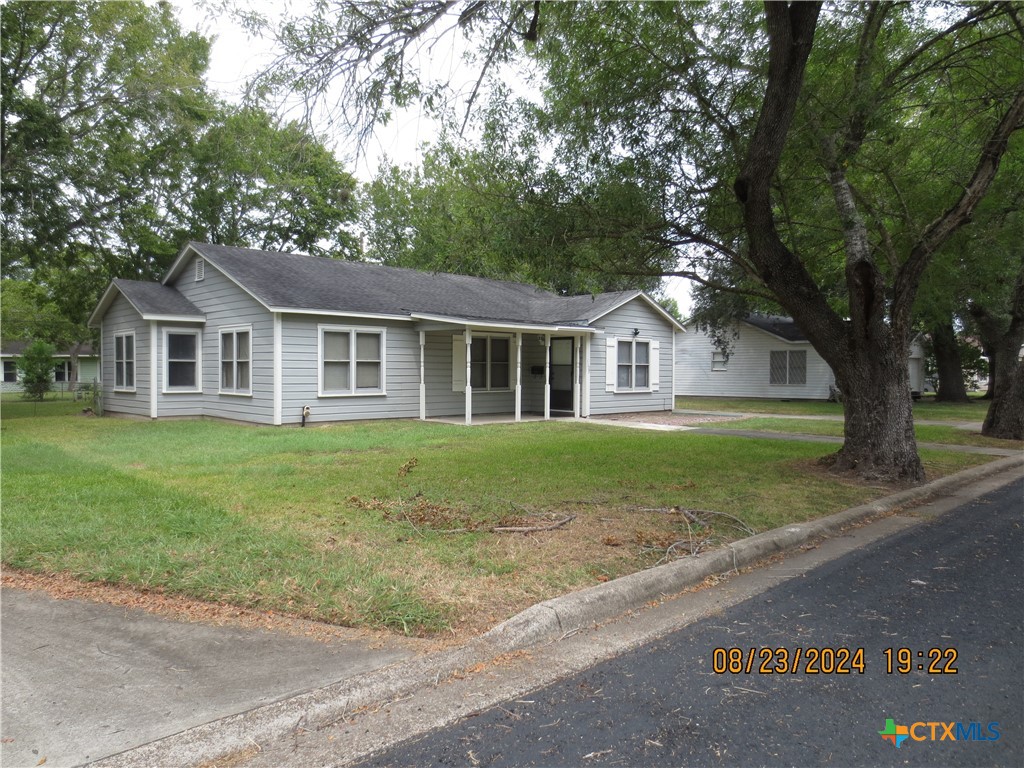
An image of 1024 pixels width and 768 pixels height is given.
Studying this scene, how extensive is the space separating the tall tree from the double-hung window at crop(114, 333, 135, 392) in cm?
1376

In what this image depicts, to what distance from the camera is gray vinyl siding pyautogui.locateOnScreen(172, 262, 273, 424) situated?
14.9 metres

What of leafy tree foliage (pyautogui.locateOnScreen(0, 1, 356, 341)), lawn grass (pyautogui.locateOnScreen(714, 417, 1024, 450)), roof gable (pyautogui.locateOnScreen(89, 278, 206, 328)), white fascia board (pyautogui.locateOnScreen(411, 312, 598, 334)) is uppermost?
leafy tree foliage (pyautogui.locateOnScreen(0, 1, 356, 341))

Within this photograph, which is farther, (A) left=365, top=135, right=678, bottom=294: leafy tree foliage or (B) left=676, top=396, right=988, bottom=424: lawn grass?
(B) left=676, top=396, right=988, bottom=424: lawn grass

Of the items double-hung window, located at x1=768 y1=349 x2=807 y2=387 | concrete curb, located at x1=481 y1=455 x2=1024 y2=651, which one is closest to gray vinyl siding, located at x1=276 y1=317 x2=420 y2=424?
concrete curb, located at x1=481 y1=455 x2=1024 y2=651

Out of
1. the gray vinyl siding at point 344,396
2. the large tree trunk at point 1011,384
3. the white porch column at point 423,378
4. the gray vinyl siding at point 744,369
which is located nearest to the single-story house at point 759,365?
the gray vinyl siding at point 744,369

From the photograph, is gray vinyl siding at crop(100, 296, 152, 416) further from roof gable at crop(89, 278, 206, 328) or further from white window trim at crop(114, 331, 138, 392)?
roof gable at crop(89, 278, 206, 328)

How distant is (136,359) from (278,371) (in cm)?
554

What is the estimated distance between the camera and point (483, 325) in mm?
15891

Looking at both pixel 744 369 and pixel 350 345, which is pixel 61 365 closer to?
pixel 350 345

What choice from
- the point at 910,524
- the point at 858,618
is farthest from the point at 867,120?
the point at 858,618

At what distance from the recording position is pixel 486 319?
1661 cm

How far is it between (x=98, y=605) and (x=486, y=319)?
504 inches

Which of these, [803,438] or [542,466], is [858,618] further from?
[803,438]

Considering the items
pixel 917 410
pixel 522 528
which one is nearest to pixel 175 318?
pixel 522 528
